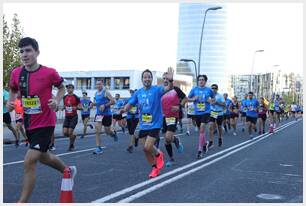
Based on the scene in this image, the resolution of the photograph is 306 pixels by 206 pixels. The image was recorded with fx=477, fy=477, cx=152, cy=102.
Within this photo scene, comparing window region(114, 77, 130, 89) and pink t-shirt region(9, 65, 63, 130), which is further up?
pink t-shirt region(9, 65, 63, 130)

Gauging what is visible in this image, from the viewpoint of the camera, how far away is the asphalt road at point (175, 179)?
20.5ft

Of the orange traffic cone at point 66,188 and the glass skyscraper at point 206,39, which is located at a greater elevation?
the glass skyscraper at point 206,39

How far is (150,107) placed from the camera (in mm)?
7957

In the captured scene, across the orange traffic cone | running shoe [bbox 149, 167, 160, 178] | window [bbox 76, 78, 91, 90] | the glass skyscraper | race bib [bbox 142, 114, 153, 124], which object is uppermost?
the glass skyscraper

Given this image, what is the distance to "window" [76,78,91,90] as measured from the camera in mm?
93706

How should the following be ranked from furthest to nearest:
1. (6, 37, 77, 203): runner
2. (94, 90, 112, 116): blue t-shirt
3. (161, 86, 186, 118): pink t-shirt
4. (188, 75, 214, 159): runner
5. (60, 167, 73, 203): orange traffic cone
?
(94, 90, 112, 116): blue t-shirt → (188, 75, 214, 159): runner → (161, 86, 186, 118): pink t-shirt → (6, 37, 77, 203): runner → (60, 167, 73, 203): orange traffic cone

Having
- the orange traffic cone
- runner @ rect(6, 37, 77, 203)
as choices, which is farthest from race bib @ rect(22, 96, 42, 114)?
the orange traffic cone

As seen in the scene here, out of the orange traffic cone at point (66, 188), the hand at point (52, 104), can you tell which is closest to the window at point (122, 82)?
the hand at point (52, 104)

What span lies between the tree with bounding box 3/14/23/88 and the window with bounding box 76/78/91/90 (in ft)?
165

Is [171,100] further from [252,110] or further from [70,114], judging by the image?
[252,110]

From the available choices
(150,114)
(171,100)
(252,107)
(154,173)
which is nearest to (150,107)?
→ (150,114)

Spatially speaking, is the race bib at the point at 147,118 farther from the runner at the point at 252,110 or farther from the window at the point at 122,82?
the window at the point at 122,82

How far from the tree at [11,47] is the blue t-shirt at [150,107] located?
32.1 meters

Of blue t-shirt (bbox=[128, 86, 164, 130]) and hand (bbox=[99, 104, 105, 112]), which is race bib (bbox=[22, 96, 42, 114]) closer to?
blue t-shirt (bbox=[128, 86, 164, 130])
